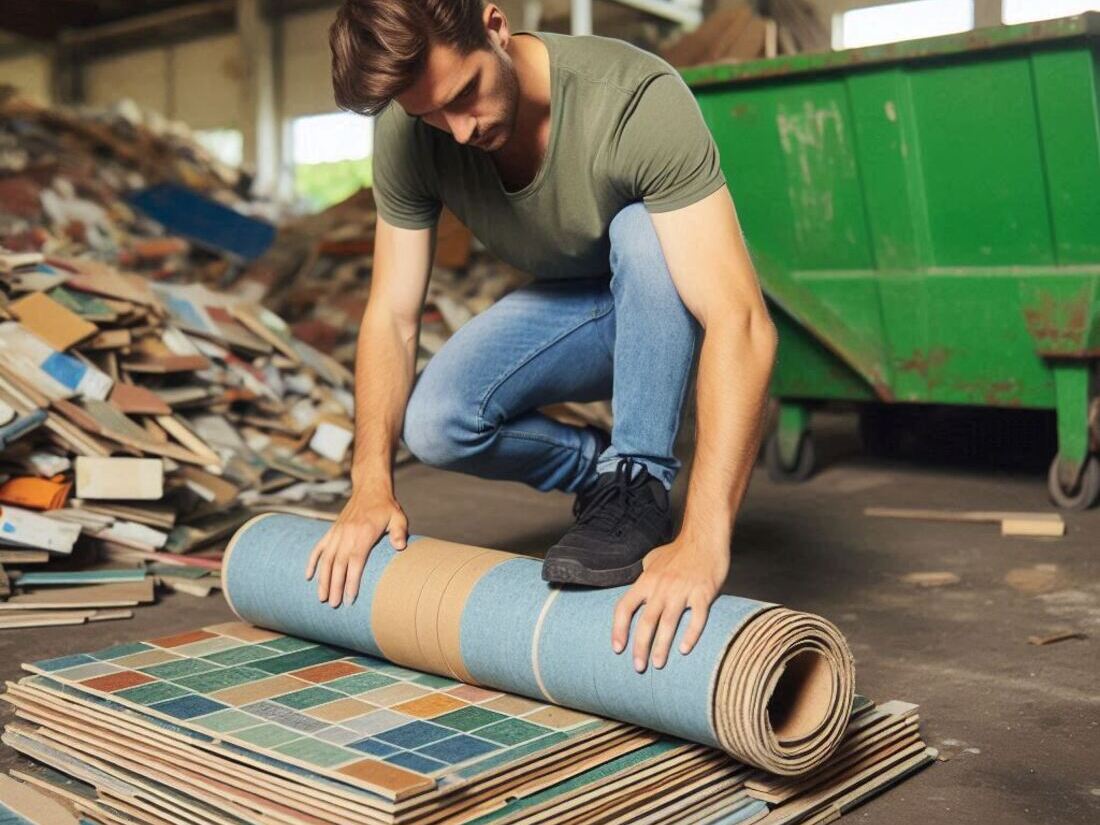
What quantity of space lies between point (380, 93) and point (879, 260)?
9.95 ft

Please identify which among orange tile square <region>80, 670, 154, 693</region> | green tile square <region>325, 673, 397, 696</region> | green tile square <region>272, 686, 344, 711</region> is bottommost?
green tile square <region>272, 686, 344, 711</region>

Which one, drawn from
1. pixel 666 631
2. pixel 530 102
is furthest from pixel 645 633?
pixel 530 102

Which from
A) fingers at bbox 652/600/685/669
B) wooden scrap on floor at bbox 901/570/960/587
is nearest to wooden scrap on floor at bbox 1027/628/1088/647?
wooden scrap on floor at bbox 901/570/960/587

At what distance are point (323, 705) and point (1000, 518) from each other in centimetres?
284

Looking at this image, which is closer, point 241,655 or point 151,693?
point 151,693

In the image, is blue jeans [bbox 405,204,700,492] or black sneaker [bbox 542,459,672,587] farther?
blue jeans [bbox 405,204,700,492]

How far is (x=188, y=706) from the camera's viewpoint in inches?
80.9

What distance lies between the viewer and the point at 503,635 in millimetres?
2072

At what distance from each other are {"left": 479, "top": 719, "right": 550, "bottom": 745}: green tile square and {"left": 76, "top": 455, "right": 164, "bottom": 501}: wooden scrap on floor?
6.75ft

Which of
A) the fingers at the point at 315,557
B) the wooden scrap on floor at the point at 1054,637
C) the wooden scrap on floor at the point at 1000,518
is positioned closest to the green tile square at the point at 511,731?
the fingers at the point at 315,557

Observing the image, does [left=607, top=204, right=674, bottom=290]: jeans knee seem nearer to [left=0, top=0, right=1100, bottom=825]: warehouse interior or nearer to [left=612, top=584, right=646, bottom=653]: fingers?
[left=0, top=0, right=1100, bottom=825]: warehouse interior

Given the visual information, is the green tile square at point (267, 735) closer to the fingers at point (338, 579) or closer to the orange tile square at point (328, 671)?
the orange tile square at point (328, 671)

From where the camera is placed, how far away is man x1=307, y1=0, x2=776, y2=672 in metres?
2.05

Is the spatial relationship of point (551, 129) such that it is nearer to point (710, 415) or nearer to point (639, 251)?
point (639, 251)
